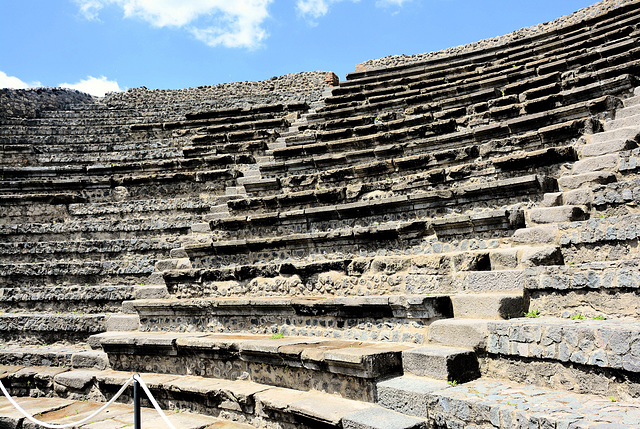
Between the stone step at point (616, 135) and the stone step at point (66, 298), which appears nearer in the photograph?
the stone step at point (616, 135)

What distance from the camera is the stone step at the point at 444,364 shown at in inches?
153

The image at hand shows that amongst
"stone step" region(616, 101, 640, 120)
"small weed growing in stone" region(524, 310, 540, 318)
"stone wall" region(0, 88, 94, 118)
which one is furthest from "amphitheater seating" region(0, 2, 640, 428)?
"stone wall" region(0, 88, 94, 118)

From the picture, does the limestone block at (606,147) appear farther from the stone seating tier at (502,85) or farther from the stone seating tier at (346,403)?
the stone seating tier at (346,403)

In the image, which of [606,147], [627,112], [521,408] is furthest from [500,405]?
[627,112]

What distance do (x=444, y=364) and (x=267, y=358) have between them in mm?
2131

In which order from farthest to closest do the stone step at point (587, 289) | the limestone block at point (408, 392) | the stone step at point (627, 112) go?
the stone step at point (627, 112), the stone step at point (587, 289), the limestone block at point (408, 392)

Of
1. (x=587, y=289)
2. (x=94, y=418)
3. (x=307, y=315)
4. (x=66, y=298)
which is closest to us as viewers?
(x=587, y=289)

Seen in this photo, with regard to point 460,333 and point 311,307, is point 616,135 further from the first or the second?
point 311,307

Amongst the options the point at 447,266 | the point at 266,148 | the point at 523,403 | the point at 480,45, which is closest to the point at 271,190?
the point at 266,148

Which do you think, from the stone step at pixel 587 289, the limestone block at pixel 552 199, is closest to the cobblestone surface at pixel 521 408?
the stone step at pixel 587 289

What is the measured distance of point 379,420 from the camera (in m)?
3.68

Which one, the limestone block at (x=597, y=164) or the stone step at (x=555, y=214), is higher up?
the limestone block at (x=597, y=164)

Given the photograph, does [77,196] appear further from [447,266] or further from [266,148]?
[447,266]

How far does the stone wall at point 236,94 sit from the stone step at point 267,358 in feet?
28.7
